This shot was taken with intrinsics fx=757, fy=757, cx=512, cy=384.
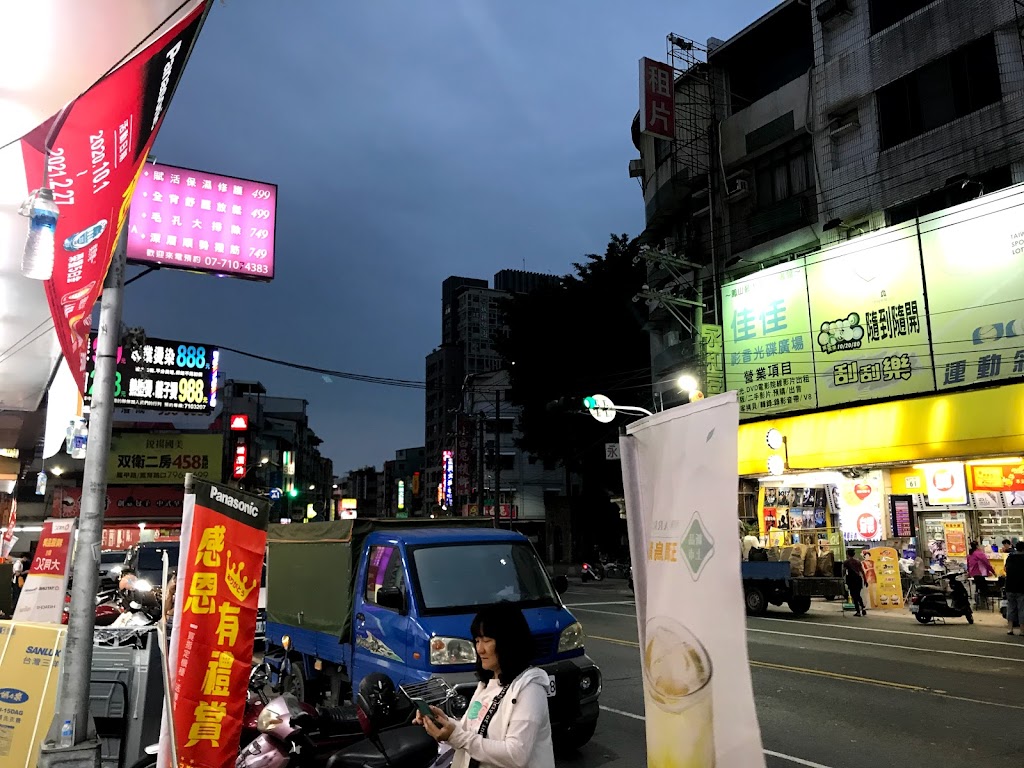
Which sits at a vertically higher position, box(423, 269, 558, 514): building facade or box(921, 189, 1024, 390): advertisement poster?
box(423, 269, 558, 514): building facade

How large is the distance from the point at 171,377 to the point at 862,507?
2113 cm

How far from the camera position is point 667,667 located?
3.05 m

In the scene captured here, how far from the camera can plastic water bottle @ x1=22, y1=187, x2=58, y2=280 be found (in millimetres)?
4844

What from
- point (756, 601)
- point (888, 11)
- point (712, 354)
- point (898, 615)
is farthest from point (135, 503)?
point (888, 11)

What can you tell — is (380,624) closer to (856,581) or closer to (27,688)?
(27,688)

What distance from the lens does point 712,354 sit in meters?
25.9

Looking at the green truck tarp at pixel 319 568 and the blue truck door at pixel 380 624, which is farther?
the green truck tarp at pixel 319 568

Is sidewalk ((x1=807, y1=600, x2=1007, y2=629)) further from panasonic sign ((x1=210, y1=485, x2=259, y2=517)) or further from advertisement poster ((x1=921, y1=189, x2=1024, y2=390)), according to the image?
panasonic sign ((x1=210, y1=485, x2=259, y2=517))

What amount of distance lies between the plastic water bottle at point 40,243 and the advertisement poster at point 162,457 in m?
30.0

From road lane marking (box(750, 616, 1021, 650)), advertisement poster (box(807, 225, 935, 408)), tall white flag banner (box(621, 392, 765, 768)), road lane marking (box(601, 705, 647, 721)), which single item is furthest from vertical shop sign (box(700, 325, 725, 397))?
tall white flag banner (box(621, 392, 765, 768))

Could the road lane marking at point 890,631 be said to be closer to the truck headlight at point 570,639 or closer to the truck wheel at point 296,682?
the truck headlight at point 570,639

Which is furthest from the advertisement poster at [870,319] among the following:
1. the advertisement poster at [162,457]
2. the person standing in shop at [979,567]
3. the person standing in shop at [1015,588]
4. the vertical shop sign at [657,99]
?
the advertisement poster at [162,457]

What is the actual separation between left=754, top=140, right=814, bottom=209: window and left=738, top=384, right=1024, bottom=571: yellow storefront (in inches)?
300

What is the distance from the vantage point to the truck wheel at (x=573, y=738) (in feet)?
23.3
